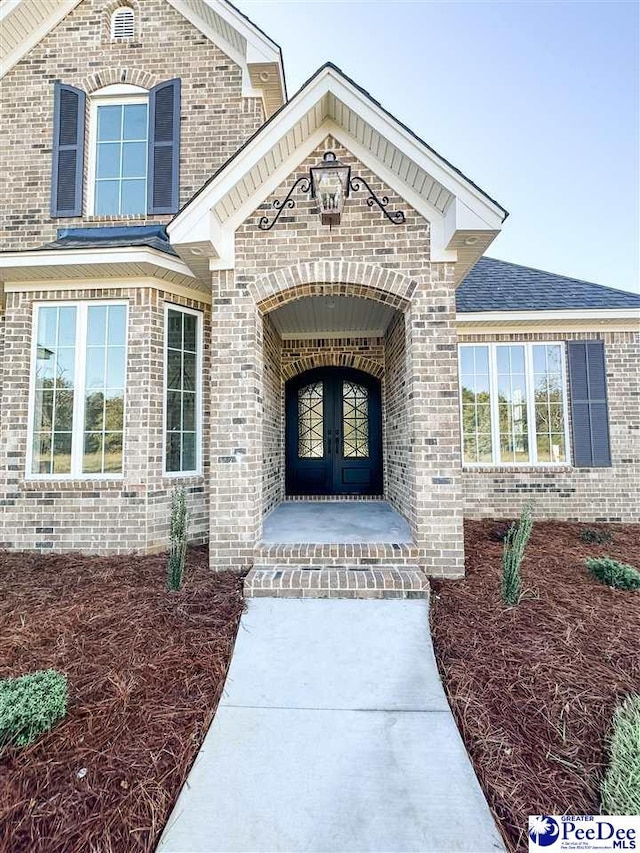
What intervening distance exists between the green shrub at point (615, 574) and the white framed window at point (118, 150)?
26.2 ft

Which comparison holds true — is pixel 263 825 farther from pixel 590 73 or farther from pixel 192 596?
pixel 590 73

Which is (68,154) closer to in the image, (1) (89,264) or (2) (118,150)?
(2) (118,150)

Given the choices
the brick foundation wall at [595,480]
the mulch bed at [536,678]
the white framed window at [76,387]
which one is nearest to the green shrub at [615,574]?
the mulch bed at [536,678]

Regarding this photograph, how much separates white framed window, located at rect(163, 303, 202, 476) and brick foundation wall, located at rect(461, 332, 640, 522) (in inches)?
189

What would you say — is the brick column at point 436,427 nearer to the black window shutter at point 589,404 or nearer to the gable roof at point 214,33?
the black window shutter at point 589,404

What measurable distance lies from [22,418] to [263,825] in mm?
5391

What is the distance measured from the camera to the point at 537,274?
856 centimetres

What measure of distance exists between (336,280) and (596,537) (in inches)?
210

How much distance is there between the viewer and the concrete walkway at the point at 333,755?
1.96m

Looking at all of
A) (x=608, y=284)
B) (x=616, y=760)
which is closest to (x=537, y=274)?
(x=608, y=284)

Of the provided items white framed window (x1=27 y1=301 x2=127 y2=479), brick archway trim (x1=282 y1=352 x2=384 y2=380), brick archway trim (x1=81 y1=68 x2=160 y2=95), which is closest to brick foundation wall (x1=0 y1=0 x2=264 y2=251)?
brick archway trim (x1=81 y1=68 x2=160 y2=95)

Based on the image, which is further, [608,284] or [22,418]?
[608,284]

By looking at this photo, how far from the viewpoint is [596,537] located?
6.06 meters

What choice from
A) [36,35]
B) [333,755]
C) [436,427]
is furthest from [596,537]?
[36,35]
